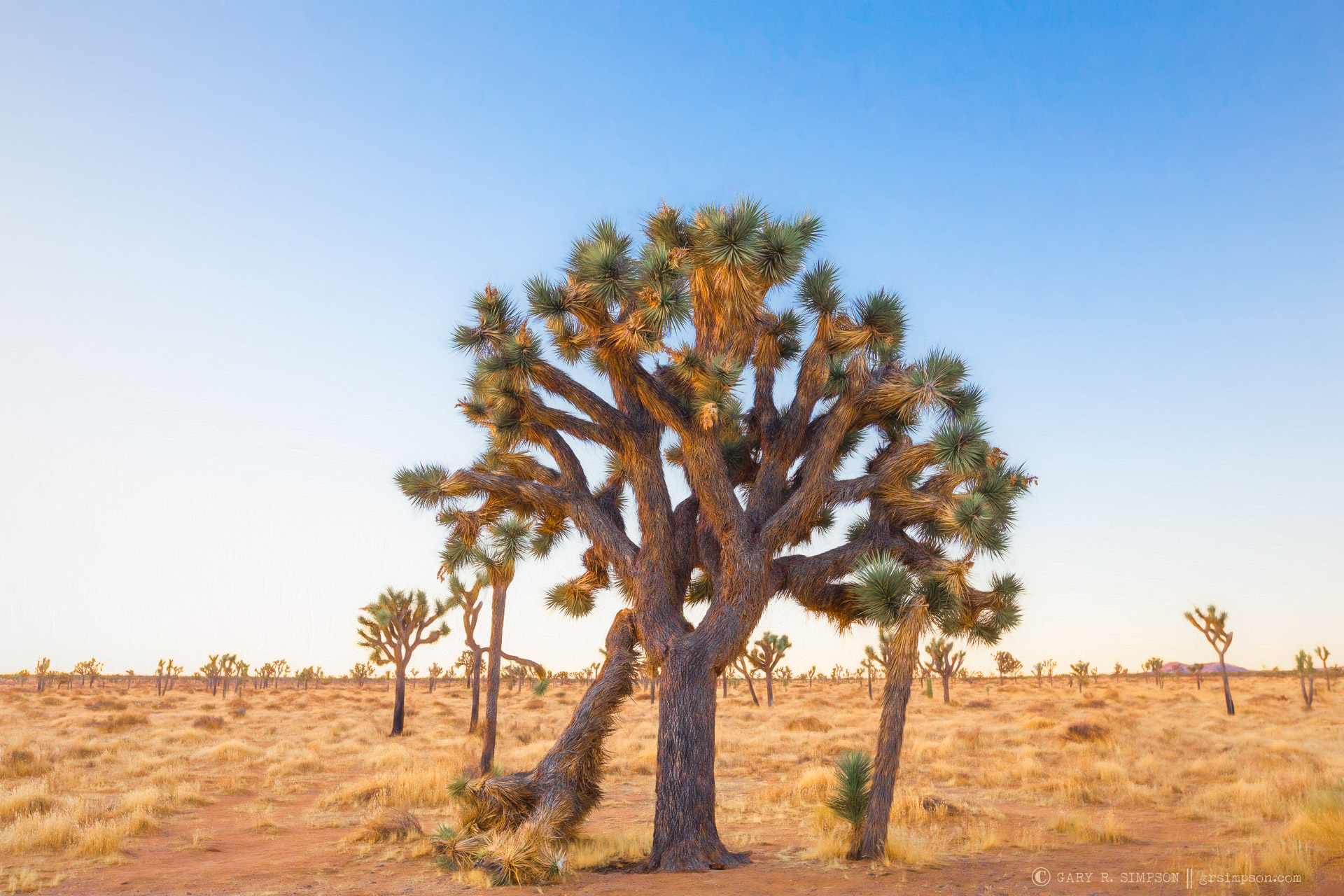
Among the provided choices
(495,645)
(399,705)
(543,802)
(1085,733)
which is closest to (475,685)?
(495,645)

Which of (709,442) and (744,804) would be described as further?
(744,804)

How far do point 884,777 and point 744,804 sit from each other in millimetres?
5928

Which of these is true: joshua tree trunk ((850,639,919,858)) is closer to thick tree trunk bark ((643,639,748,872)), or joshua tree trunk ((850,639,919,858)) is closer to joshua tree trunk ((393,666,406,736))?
thick tree trunk bark ((643,639,748,872))

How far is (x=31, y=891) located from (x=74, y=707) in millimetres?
35875

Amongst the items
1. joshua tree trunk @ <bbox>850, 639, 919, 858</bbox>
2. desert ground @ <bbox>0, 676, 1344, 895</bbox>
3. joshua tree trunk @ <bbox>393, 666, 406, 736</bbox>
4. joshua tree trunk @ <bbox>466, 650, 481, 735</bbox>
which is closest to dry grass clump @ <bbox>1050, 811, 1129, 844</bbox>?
desert ground @ <bbox>0, 676, 1344, 895</bbox>

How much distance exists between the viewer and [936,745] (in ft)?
75.2

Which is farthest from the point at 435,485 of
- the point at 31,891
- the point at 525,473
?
the point at 31,891

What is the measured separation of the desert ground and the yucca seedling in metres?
0.46

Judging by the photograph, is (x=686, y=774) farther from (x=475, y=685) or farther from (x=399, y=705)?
(x=399, y=705)

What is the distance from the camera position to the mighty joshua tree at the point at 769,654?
133 feet

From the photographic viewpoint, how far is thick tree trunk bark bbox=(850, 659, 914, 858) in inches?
389

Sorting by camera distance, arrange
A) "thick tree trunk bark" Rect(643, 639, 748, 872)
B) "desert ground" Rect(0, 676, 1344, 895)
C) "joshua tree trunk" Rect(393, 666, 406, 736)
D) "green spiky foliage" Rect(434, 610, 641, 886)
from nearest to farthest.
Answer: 1. "green spiky foliage" Rect(434, 610, 641, 886)
2. "desert ground" Rect(0, 676, 1344, 895)
3. "thick tree trunk bark" Rect(643, 639, 748, 872)
4. "joshua tree trunk" Rect(393, 666, 406, 736)

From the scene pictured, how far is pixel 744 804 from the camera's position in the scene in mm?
15070

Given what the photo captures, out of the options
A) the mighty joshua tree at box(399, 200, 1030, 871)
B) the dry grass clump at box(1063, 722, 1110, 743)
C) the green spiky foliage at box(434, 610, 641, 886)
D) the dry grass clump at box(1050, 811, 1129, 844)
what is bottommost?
the dry grass clump at box(1063, 722, 1110, 743)
